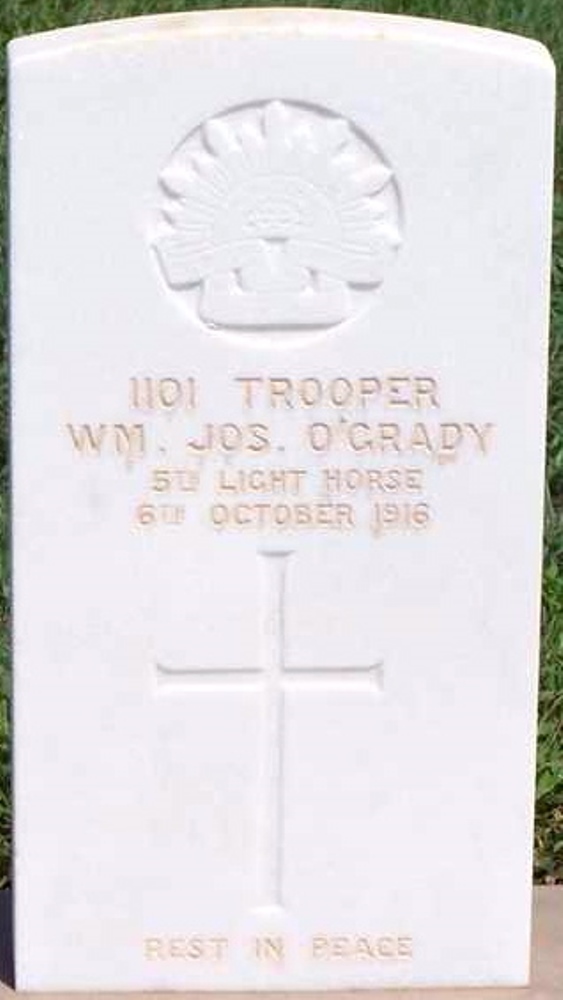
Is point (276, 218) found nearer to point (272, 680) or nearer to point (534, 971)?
point (272, 680)

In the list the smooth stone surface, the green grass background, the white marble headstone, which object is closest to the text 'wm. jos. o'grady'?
the white marble headstone

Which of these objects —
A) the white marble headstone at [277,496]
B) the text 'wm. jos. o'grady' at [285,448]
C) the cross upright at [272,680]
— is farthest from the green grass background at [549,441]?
the text 'wm. jos. o'grady' at [285,448]

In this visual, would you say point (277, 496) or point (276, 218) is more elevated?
point (276, 218)

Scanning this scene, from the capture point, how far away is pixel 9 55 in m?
2.87

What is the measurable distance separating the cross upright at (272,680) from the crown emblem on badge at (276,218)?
0.34 m

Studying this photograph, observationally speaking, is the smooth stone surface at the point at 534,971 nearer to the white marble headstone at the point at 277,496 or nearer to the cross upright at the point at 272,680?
the white marble headstone at the point at 277,496

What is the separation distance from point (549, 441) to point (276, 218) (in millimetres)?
2573

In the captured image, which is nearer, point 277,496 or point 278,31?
point 278,31

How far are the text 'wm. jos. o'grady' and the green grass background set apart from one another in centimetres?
34

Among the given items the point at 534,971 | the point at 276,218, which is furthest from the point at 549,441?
the point at 276,218

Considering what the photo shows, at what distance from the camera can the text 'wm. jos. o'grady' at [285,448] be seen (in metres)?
2.96

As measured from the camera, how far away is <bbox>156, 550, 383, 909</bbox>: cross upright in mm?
3029

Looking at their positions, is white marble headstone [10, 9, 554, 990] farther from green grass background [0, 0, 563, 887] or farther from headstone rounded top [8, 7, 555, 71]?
green grass background [0, 0, 563, 887]

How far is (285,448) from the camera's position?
2982 millimetres
